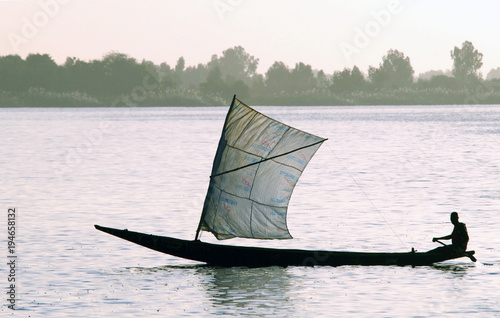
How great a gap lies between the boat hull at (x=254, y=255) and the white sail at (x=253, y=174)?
99 cm

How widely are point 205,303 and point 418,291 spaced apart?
264 inches

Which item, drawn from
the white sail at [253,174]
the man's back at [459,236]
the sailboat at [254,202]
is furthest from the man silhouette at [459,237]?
the white sail at [253,174]

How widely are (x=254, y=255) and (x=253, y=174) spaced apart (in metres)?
2.83

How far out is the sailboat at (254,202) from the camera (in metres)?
29.0

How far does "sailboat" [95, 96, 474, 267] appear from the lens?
95.1 feet

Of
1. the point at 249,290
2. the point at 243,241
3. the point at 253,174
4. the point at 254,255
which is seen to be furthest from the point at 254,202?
the point at 243,241

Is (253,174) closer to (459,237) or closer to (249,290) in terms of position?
(249,290)

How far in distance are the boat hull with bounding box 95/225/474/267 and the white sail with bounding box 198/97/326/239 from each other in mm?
994

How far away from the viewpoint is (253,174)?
29.6 metres

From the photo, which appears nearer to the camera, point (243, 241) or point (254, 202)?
point (254, 202)

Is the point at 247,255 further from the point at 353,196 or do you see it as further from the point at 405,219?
the point at 353,196

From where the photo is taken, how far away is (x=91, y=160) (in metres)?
91.4

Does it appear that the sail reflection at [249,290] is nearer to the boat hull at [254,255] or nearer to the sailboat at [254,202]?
the boat hull at [254,255]

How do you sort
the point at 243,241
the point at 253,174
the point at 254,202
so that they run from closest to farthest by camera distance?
the point at 253,174, the point at 254,202, the point at 243,241
